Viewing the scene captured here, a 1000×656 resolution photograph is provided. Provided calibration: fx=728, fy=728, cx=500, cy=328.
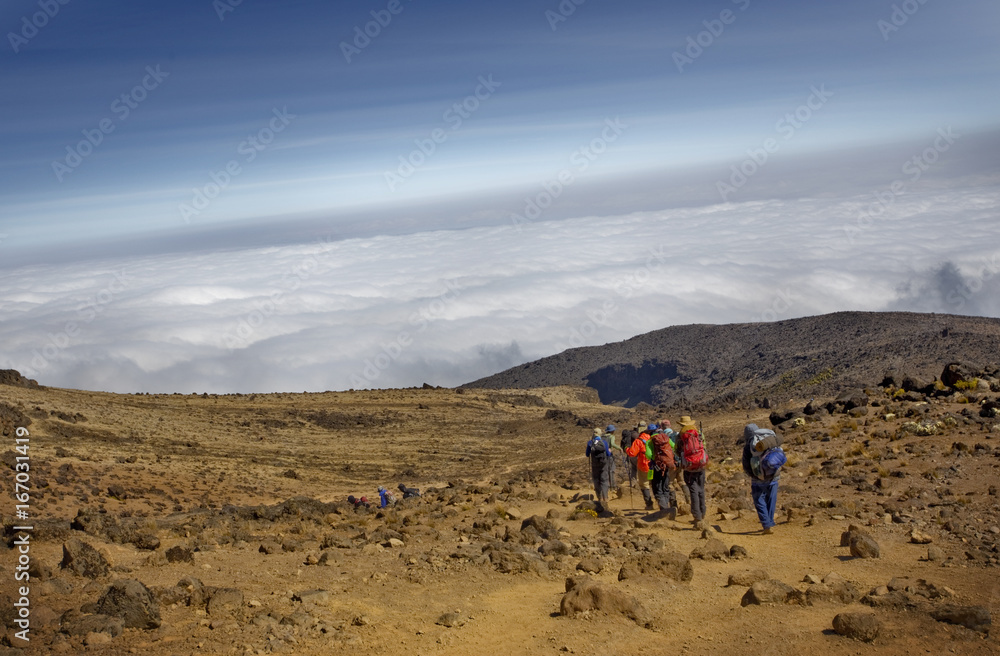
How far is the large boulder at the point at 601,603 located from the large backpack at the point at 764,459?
152 inches

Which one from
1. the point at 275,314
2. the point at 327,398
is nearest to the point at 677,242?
the point at 275,314

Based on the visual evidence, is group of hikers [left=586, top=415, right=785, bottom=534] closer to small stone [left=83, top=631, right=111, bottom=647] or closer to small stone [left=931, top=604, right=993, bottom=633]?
small stone [left=931, top=604, right=993, bottom=633]

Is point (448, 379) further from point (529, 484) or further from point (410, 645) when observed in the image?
point (410, 645)

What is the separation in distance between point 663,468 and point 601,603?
5149mm

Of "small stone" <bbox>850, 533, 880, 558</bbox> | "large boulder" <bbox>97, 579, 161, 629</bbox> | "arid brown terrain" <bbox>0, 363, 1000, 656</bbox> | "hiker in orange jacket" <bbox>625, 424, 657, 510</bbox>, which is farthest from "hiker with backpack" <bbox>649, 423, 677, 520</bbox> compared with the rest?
"large boulder" <bbox>97, 579, 161, 629</bbox>

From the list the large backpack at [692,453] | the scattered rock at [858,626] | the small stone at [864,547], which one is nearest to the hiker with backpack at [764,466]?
the large backpack at [692,453]

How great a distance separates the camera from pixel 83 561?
23.4ft

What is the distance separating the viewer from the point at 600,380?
185ft

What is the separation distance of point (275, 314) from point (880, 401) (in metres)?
123

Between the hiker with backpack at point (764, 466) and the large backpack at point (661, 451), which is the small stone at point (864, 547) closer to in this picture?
the hiker with backpack at point (764, 466)

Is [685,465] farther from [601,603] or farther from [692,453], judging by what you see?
[601,603]

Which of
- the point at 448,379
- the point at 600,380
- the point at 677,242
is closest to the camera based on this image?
the point at 600,380

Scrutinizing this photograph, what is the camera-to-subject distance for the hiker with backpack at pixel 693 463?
10.3 meters

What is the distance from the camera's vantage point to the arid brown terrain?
227 inches
